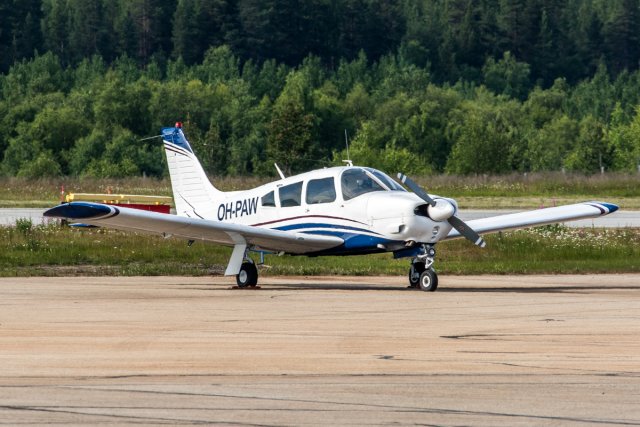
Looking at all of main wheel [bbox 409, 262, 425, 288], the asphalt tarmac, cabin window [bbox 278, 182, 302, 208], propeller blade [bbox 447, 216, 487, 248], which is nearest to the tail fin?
cabin window [bbox 278, 182, 302, 208]

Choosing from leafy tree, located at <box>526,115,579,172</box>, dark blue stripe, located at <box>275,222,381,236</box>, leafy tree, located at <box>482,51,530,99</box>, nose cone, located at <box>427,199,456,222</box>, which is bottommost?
leafy tree, located at <box>526,115,579,172</box>

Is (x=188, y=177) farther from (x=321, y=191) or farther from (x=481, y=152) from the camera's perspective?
(x=481, y=152)

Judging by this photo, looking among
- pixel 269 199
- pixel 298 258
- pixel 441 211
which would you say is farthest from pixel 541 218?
pixel 298 258

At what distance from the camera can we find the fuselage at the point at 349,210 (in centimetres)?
1969

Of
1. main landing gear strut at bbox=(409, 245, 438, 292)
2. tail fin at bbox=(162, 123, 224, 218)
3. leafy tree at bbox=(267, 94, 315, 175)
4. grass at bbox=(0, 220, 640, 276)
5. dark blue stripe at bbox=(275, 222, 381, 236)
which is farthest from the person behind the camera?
leafy tree at bbox=(267, 94, 315, 175)

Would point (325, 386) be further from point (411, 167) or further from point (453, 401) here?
point (411, 167)

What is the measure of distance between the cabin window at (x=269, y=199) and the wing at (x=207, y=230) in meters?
0.77

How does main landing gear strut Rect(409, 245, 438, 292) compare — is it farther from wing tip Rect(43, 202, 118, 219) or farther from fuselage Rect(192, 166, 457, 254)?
wing tip Rect(43, 202, 118, 219)

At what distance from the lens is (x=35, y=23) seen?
149875mm

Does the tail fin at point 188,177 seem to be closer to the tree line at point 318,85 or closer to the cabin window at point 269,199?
the cabin window at point 269,199

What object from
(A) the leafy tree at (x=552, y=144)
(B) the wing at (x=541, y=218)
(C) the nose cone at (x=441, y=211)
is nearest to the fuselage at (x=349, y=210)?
(C) the nose cone at (x=441, y=211)

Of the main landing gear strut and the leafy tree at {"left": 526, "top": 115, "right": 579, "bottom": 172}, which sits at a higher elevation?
the main landing gear strut

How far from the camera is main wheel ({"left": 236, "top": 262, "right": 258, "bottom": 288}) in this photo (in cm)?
2134

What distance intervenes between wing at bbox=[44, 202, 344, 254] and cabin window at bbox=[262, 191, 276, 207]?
2.53 feet
